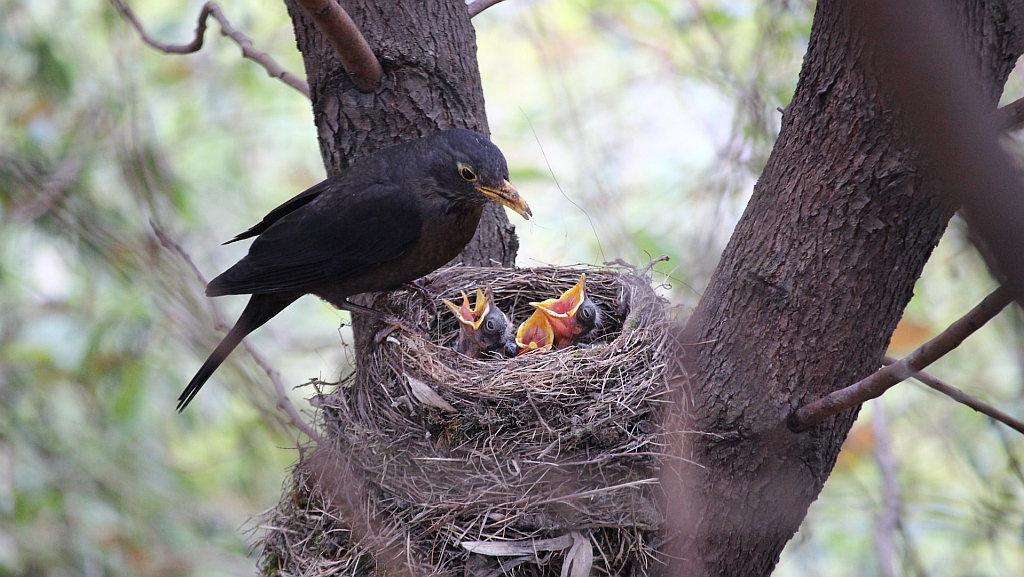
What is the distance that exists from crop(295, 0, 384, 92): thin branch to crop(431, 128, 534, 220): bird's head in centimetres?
37

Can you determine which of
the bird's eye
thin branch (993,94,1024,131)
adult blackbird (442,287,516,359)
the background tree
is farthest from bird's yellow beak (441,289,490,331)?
thin branch (993,94,1024,131)

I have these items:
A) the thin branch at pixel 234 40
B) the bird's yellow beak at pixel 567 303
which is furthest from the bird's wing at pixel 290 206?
the bird's yellow beak at pixel 567 303

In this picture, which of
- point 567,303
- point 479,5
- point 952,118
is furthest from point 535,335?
point 952,118

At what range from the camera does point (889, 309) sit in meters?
2.45

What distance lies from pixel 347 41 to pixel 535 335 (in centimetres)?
156

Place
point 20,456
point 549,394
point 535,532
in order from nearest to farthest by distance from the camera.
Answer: point 535,532
point 549,394
point 20,456

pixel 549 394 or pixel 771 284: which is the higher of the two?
pixel 771 284

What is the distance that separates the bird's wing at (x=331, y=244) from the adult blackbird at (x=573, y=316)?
2.35 feet

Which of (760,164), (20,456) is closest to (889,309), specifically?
(760,164)

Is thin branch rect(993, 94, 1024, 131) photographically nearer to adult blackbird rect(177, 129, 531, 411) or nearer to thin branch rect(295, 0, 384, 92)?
adult blackbird rect(177, 129, 531, 411)

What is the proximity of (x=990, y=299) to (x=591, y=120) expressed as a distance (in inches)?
250

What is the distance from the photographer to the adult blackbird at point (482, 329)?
3785 millimetres

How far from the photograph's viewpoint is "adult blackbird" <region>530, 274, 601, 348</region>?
3.83 metres

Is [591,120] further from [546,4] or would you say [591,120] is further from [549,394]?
[549,394]
